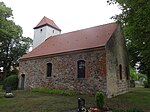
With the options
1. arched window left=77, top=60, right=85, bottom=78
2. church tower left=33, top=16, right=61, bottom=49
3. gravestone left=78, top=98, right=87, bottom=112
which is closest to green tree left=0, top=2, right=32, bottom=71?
church tower left=33, top=16, right=61, bottom=49

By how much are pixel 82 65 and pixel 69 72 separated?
1.59 m

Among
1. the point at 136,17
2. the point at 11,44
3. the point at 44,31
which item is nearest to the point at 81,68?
the point at 136,17

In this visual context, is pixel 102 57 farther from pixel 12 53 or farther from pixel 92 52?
pixel 12 53

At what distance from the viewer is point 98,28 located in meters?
19.7

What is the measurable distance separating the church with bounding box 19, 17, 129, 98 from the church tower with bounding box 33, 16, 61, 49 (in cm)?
531

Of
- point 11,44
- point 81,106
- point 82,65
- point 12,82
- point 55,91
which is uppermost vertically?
point 11,44

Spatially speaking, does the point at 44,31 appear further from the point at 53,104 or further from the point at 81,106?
the point at 81,106

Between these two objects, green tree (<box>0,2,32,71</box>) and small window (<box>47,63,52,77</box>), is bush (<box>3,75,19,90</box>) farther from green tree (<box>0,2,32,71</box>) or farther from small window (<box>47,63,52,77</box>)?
green tree (<box>0,2,32,71</box>)

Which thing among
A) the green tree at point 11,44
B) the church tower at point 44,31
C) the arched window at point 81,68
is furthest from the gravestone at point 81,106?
the green tree at point 11,44

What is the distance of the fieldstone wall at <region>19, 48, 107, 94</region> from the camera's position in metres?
14.5

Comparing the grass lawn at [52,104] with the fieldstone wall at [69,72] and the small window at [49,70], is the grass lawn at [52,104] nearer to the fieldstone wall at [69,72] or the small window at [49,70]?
the fieldstone wall at [69,72]

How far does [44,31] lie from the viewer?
84.8ft

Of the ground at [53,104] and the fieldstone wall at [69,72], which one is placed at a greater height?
the fieldstone wall at [69,72]

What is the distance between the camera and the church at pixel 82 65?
47.7ft
